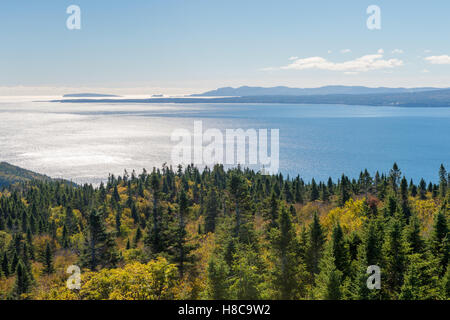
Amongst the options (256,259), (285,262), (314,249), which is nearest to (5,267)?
(256,259)

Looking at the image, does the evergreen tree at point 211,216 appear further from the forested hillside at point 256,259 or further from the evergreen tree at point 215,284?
the evergreen tree at point 215,284

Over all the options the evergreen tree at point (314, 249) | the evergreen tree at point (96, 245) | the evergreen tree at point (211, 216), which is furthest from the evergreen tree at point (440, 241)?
the evergreen tree at point (211, 216)

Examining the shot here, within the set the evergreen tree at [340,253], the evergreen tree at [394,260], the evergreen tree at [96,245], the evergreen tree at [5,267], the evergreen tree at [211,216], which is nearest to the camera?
the evergreen tree at [394,260]

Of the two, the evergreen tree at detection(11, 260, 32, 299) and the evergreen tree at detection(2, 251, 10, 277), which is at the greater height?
the evergreen tree at detection(11, 260, 32, 299)

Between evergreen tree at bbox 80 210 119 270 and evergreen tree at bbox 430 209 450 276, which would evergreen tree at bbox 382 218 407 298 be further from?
evergreen tree at bbox 80 210 119 270

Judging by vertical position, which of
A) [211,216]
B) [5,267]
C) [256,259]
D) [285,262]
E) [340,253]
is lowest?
A: [5,267]

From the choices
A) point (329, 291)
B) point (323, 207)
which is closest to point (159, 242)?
point (329, 291)

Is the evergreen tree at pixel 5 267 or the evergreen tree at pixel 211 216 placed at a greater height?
the evergreen tree at pixel 211 216

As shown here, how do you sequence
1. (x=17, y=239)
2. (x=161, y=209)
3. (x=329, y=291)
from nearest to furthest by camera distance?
(x=329, y=291) → (x=161, y=209) → (x=17, y=239)

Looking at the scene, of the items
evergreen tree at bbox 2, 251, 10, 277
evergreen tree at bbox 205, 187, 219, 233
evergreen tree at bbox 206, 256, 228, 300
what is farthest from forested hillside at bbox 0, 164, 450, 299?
evergreen tree at bbox 205, 187, 219, 233

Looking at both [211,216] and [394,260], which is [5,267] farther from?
[394,260]

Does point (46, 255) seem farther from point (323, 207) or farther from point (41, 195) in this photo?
point (41, 195)
